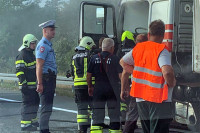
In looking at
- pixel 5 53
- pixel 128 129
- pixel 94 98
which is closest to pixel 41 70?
pixel 94 98

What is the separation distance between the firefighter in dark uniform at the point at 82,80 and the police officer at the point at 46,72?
0.36 metres

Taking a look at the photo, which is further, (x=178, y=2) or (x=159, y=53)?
(x=178, y=2)

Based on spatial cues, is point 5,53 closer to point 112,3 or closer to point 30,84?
point 30,84

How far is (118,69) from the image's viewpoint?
5.07 m

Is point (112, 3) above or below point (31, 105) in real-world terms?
above

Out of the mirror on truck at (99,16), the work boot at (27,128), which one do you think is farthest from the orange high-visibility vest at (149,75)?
the mirror on truck at (99,16)

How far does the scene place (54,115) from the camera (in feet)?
24.0

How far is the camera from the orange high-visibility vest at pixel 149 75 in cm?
351

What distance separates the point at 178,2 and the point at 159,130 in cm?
249

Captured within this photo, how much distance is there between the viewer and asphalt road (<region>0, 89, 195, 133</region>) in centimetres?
605

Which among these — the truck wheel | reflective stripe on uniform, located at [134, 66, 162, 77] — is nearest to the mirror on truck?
the truck wheel

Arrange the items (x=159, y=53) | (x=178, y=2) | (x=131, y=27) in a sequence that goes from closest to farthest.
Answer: (x=159, y=53), (x=178, y=2), (x=131, y=27)

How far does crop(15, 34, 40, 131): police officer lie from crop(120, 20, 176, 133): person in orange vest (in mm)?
2686

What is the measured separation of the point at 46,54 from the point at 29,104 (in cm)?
119
